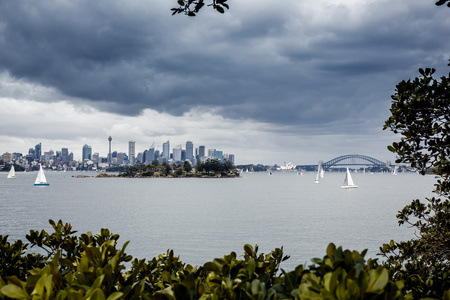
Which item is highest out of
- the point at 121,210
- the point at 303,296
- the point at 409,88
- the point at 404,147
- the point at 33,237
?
the point at 409,88

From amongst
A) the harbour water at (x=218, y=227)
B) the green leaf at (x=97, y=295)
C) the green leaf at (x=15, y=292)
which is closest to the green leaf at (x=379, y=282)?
the green leaf at (x=97, y=295)

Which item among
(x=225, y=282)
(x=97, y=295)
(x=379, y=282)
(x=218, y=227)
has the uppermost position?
(x=379, y=282)

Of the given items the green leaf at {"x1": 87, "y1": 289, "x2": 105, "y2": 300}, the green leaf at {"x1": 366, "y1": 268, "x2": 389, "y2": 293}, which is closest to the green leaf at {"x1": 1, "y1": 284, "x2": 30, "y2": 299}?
the green leaf at {"x1": 87, "y1": 289, "x2": 105, "y2": 300}

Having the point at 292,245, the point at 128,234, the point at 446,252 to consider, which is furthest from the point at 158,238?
the point at 446,252

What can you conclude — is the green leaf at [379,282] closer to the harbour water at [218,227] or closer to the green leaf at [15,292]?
the green leaf at [15,292]

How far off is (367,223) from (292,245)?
67.8ft

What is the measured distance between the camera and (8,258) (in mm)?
5352

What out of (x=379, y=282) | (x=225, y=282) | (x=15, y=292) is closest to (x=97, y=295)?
(x=15, y=292)

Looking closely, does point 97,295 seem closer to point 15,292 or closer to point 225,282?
point 15,292

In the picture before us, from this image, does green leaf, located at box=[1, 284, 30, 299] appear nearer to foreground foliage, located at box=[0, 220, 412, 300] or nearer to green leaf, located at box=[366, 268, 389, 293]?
foreground foliage, located at box=[0, 220, 412, 300]

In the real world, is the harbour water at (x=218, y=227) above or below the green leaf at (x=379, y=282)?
below

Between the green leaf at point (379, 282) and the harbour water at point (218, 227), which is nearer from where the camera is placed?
the green leaf at point (379, 282)

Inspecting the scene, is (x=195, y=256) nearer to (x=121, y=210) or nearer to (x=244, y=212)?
(x=244, y=212)

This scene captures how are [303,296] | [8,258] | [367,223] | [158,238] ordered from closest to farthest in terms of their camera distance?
[303,296], [8,258], [158,238], [367,223]
